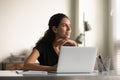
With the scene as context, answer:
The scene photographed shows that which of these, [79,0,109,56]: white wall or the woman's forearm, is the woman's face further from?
[79,0,109,56]: white wall

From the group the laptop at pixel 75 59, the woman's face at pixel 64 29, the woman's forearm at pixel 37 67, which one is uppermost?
the woman's face at pixel 64 29

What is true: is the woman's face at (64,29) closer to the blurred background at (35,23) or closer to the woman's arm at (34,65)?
the woman's arm at (34,65)

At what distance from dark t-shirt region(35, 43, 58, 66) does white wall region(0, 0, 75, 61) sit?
269cm

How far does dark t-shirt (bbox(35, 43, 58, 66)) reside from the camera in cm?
256

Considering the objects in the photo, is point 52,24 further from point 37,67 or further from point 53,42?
point 37,67

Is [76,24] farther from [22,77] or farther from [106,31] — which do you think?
[22,77]

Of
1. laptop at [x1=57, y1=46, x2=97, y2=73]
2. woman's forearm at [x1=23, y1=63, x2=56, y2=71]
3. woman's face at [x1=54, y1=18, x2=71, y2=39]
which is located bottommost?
woman's forearm at [x1=23, y1=63, x2=56, y2=71]

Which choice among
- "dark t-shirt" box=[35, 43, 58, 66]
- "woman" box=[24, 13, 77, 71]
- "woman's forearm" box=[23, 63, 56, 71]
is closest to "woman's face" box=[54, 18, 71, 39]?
"woman" box=[24, 13, 77, 71]

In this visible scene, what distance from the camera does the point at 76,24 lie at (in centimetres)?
541

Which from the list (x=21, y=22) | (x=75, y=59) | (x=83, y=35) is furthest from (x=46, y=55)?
(x=21, y=22)

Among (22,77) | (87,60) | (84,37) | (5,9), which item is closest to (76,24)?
(84,37)

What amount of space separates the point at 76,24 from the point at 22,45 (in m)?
1.08

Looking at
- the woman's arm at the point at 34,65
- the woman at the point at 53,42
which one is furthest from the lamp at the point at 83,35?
the woman's arm at the point at 34,65

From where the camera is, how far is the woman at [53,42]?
2447 mm
